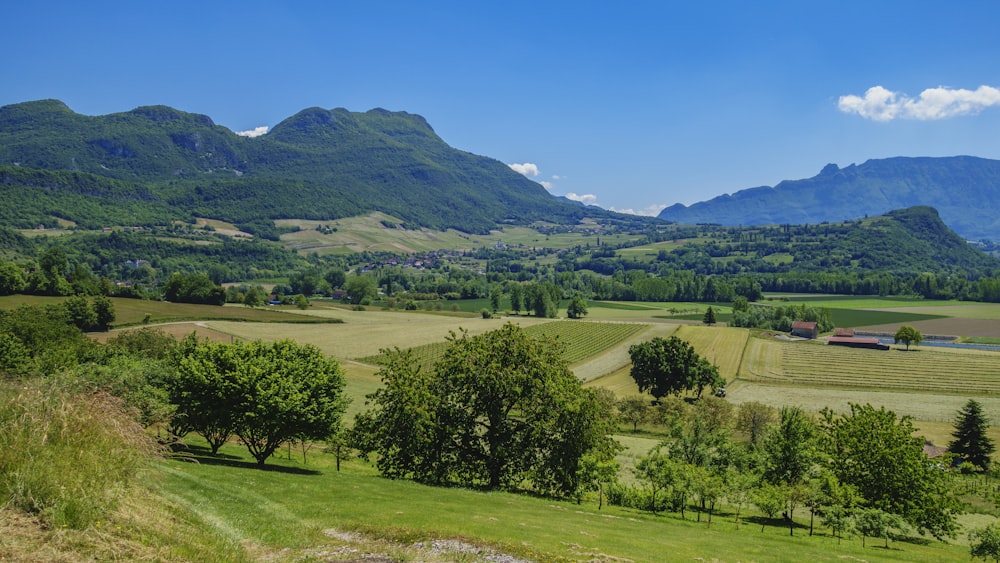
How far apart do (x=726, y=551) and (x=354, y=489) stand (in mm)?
16370

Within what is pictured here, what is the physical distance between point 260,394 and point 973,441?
229 ft

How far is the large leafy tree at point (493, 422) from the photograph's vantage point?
113 ft

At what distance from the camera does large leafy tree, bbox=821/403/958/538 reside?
3578 cm

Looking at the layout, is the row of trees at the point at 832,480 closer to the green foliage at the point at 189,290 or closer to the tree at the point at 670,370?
the tree at the point at 670,370

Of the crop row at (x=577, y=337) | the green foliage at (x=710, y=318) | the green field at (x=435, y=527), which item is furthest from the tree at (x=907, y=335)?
the green field at (x=435, y=527)

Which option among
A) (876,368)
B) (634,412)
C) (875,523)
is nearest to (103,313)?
(634,412)

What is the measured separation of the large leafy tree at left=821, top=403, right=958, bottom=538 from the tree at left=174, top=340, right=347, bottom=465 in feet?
110

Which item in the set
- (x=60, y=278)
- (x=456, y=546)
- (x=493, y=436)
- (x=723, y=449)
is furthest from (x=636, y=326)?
(x=456, y=546)

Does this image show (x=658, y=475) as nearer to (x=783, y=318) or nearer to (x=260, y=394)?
(x=260, y=394)

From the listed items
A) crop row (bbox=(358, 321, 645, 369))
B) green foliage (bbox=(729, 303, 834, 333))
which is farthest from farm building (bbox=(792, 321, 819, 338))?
crop row (bbox=(358, 321, 645, 369))

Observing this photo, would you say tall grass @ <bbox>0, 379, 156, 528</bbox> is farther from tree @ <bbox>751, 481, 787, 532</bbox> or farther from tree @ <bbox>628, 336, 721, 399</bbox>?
tree @ <bbox>628, 336, 721, 399</bbox>

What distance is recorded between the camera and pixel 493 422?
35188 mm

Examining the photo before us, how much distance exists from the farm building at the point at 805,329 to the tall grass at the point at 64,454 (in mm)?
158312

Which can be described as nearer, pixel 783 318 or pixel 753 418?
pixel 753 418
